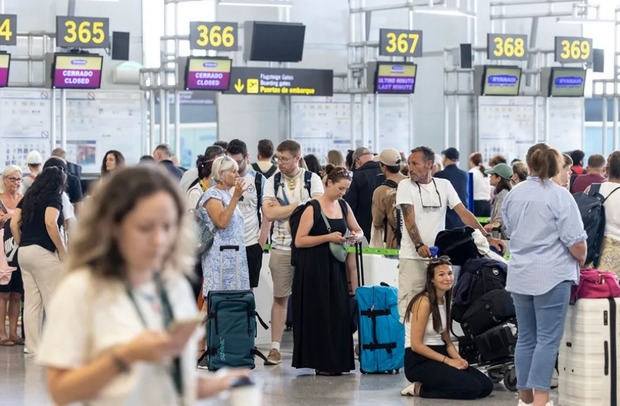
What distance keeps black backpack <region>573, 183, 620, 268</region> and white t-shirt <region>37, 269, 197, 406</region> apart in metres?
5.27

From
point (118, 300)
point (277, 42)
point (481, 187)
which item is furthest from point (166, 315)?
point (277, 42)

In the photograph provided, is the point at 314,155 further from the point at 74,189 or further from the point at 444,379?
the point at 444,379

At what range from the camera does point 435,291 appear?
24.5ft

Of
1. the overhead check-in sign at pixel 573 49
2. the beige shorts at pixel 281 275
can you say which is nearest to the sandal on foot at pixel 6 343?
the beige shorts at pixel 281 275

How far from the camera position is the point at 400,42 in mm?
20562

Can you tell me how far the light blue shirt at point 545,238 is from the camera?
6254 mm

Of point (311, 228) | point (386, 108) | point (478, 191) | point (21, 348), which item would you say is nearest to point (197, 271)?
point (311, 228)

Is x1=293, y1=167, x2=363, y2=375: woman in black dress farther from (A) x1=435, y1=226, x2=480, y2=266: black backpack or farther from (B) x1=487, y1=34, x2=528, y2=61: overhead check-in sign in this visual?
(B) x1=487, y1=34, x2=528, y2=61: overhead check-in sign

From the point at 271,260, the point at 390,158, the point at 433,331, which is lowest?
the point at 433,331

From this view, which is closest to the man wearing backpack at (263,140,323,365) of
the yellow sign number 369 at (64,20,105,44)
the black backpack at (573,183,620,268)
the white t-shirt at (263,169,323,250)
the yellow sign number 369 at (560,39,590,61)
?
the white t-shirt at (263,169,323,250)

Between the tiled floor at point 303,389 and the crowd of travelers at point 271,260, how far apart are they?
0.53 ft

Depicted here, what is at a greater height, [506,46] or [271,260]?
[506,46]

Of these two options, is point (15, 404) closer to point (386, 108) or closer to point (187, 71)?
point (187, 71)

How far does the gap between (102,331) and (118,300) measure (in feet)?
0.22
